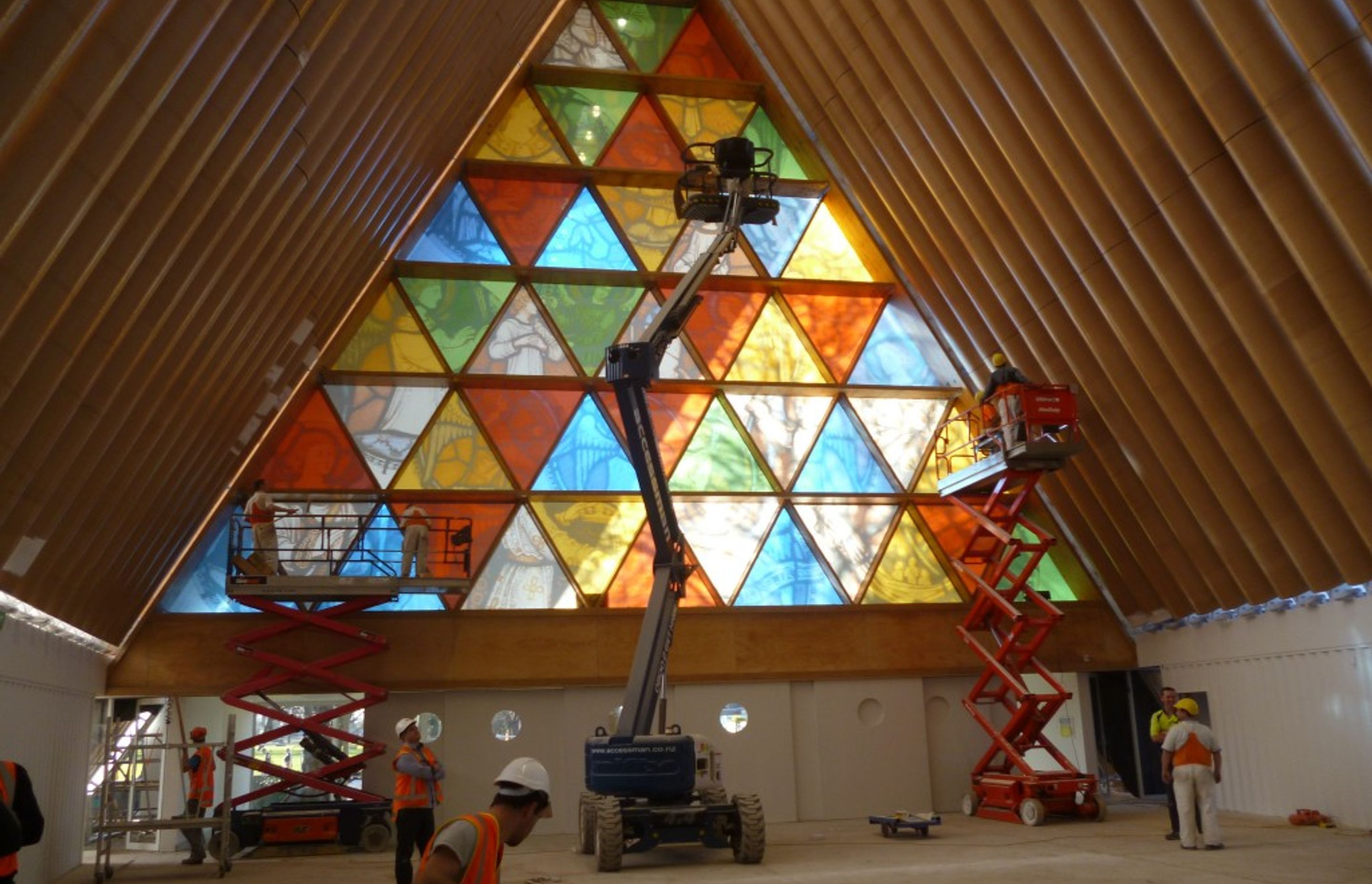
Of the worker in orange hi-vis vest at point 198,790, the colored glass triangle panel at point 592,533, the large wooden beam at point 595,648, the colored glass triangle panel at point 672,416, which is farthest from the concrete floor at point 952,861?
the colored glass triangle panel at point 672,416

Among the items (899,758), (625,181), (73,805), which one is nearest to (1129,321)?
(899,758)

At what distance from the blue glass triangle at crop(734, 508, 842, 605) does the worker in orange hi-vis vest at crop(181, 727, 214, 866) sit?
7328 mm

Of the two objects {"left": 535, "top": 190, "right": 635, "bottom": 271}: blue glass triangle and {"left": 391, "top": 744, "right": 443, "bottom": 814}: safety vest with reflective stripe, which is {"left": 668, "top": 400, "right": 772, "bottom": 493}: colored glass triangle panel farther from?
{"left": 391, "top": 744, "right": 443, "bottom": 814}: safety vest with reflective stripe

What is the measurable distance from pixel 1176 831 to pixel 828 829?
14.7ft

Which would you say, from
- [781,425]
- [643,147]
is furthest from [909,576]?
[643,147]

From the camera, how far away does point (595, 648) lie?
16.8 metres

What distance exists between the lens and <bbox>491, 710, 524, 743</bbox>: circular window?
16.6m

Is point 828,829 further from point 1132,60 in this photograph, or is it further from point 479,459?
point 1132,60

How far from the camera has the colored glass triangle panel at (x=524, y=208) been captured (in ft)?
62.0

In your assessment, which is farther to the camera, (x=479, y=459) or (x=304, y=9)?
(x=479, y=459)

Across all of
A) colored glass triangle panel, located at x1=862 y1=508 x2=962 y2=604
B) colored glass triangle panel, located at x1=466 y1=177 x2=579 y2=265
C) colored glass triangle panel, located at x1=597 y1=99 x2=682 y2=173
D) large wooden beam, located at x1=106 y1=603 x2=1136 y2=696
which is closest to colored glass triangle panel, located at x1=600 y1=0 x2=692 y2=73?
colored glass triangle panel, located at x1=597 y1=99 x2=682 y2=173

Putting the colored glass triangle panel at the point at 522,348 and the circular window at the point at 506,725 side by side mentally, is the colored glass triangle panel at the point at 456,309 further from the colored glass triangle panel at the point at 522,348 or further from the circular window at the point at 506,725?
the circular window at the point at 506,725

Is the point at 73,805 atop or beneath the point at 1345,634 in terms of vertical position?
beneath

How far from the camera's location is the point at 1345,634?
1401 cm
